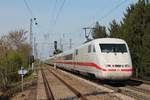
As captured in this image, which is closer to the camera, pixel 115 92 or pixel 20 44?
pixel 115 92

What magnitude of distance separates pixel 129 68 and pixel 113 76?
1.20 m

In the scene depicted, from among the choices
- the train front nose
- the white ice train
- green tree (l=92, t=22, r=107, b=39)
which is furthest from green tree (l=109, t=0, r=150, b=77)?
green tree (l=92, t=22, r=107, b=39)

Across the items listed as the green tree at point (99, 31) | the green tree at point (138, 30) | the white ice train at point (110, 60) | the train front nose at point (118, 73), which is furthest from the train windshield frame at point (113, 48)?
the green tree at point (99, 31)

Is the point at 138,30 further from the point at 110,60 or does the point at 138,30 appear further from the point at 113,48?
the point at 110,60

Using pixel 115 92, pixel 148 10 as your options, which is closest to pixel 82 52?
pixel 148 10

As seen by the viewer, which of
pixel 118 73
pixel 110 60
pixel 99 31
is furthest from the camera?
pixel 99 31

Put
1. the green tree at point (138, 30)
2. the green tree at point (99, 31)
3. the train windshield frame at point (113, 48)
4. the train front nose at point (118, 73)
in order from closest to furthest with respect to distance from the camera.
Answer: the train front nose at point (118, 73) → the train windshield frame at point (113, 48) → the green tree at point (138, 30) → the green tree at point (99, 31)

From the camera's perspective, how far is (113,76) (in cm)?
2486

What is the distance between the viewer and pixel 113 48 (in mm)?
26469

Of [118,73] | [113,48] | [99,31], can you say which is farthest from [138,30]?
[99,31]

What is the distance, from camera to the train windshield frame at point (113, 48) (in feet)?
86.1

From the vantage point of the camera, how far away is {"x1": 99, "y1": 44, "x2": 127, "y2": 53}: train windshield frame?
2625 cm

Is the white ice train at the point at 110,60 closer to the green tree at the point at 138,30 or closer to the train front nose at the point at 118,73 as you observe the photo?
the train front nose at the point at 118,73

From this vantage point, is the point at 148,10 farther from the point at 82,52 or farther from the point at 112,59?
the point at 112,59
